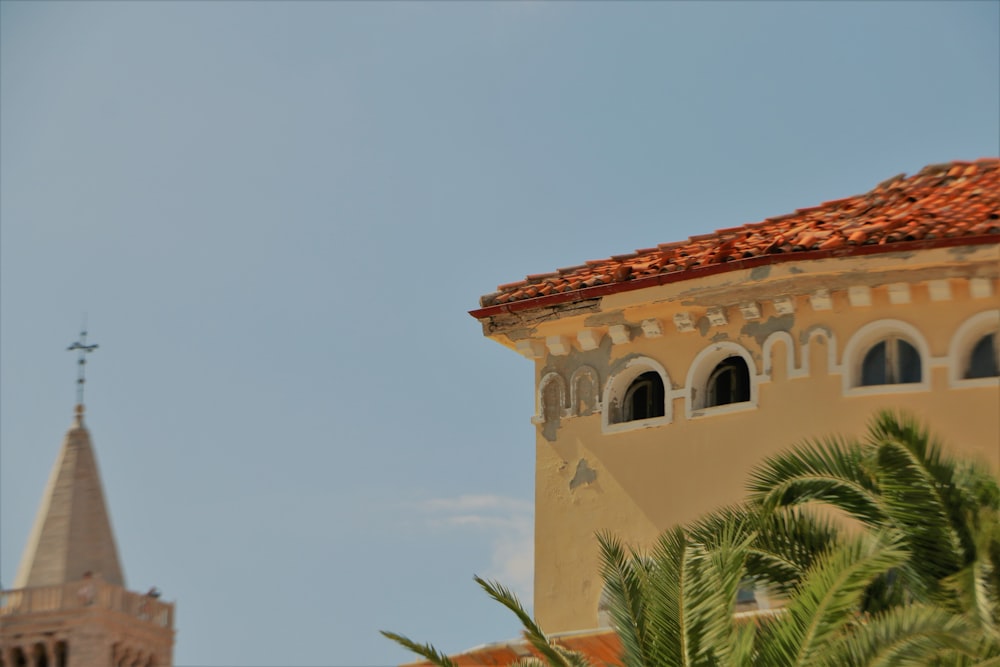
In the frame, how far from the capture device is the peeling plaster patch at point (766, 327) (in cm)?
2061

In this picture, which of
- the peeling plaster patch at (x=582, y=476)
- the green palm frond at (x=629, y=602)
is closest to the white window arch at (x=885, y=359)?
the peeling plaster patch at (x=582, y=476)

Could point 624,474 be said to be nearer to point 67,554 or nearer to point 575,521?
point 575,521

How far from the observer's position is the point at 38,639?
76.9 meters

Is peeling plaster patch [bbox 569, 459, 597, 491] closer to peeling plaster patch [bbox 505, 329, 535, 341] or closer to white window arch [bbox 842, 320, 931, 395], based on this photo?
peeling plaster patch [bbox 505, 329, 535, 341]

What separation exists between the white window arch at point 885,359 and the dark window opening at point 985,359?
423 millimetres

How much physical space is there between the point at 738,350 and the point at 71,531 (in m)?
62.7

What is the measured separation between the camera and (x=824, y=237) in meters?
20.3

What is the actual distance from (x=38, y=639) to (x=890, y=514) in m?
65.1

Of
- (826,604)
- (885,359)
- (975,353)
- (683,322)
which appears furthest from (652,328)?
(826,604)

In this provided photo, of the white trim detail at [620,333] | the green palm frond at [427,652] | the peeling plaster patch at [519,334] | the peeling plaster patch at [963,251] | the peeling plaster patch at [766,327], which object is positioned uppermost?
the peeling plaster patch at [963,251]

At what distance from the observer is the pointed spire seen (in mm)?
78875

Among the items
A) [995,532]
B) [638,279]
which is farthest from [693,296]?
[995,532]

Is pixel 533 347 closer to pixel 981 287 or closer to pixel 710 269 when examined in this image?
pixel 710 269

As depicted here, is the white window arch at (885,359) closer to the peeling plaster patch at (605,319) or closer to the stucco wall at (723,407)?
the stucco wall at (723,407)
